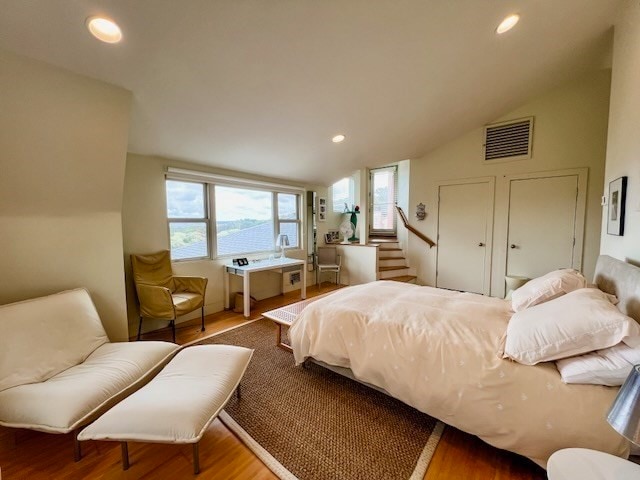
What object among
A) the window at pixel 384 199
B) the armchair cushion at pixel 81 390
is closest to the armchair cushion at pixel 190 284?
the armchair cushion at pixel 81 390

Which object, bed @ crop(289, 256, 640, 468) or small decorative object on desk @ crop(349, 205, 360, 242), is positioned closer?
bed @ crop(289, 256, 640, 468)

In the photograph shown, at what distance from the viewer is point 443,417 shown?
1.40 m

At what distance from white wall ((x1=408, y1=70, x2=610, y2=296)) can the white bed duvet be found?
2466 millimetres

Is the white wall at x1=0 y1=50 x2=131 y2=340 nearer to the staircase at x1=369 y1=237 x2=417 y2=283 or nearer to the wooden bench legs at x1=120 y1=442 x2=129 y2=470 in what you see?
the wooden bench legs at x1=120 y1=442 x2=129 y2=470

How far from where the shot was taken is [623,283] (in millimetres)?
1428

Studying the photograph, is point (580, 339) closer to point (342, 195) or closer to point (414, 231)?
point (414, 231)

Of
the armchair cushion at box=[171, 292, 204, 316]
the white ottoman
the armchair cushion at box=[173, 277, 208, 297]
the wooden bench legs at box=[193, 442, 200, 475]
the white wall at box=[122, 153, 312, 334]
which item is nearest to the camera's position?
the white ottoman

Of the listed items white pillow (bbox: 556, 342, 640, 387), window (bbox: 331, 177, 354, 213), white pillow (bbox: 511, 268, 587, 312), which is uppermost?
window (bbox: 331, 177, 354, 213)

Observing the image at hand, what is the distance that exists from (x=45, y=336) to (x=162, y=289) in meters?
0.94

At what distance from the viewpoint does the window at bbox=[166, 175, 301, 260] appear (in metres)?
3.25

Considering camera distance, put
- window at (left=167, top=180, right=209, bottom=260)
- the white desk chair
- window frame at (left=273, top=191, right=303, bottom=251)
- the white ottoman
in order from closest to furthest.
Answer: the white ottoman
window at (left=167, top=180, right=209, bottom=260)
window frame at (left=273, top=191, right=303, bottom=251)
the white desk chair

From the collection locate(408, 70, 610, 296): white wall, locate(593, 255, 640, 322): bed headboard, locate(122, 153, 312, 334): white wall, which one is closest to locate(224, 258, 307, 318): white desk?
locate(122, 153, 312, 334): white wall

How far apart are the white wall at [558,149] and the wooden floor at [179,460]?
10.9 ft

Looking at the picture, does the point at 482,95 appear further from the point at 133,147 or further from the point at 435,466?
the point at 133,147
